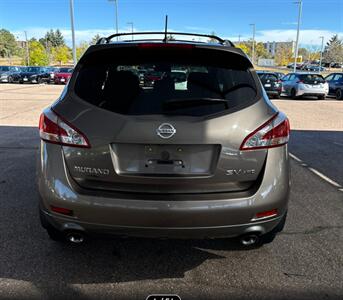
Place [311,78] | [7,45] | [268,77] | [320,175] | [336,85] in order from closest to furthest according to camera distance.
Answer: [320,175], [268,77], [311,78], [336,85], [7,45]

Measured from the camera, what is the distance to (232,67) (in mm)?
3029

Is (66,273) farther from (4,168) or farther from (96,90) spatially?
(4,168)

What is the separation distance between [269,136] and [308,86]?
2113 cm

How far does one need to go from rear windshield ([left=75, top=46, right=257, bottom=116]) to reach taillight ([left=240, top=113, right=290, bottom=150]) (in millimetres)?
220

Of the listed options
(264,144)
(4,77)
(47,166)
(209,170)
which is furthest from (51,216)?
(4,77)

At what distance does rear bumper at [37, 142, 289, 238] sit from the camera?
2.61 meters

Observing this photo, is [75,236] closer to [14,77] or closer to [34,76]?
[34,76]

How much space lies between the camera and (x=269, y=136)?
9.05ft

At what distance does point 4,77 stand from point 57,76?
5480 mm

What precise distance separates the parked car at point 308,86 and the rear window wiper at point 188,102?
831 inches

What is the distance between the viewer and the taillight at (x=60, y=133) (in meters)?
2.69

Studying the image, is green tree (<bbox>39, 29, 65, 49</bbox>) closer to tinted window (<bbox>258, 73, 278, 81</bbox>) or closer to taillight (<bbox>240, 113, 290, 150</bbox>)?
tinted window (<bbox>258, 73, 278, 81</bbox>)

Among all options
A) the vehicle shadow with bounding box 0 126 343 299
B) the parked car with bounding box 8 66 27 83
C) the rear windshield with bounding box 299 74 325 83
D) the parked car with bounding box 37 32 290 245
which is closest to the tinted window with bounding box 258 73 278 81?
the rear windshield with bounding box 299 74 325 83

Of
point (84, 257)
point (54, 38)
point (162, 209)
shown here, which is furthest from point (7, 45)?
point (162, 209)
